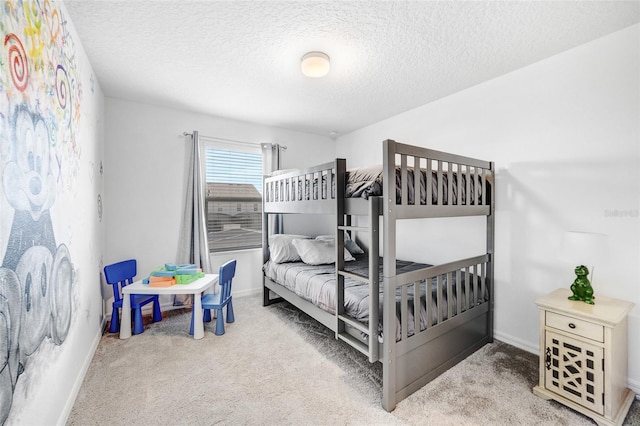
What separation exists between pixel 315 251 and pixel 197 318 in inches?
55.1

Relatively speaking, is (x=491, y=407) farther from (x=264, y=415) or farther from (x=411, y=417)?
(x=264, y=415)

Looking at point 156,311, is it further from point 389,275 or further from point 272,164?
point 389,275

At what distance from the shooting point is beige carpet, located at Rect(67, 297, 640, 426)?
1691 mm

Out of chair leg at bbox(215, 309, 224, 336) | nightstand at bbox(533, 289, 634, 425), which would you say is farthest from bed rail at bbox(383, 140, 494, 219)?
chair leg at bbox(215, 309, 224, 336)

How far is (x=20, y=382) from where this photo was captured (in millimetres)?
1156

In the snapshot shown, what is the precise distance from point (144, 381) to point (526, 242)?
329 cm

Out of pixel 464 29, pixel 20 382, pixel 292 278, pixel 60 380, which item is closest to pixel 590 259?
pixel 464 29

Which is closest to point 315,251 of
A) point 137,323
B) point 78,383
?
point 137,323

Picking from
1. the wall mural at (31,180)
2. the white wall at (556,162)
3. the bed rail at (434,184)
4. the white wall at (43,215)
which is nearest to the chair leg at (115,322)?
the white wall at (43,215)

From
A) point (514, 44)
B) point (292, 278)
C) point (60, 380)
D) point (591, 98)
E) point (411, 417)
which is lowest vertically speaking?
point (411, 417)

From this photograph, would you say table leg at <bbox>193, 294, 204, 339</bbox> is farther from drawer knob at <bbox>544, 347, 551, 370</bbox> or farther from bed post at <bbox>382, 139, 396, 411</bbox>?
drawer knob at <bbox>544, 347, 551, 370</bbox>

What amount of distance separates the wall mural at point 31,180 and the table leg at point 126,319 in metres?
0.97

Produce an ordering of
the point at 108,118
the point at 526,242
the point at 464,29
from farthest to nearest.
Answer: the point at 108,118 < the point at 526,242 < the point at 464,29

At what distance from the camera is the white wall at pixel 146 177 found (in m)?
3.14
